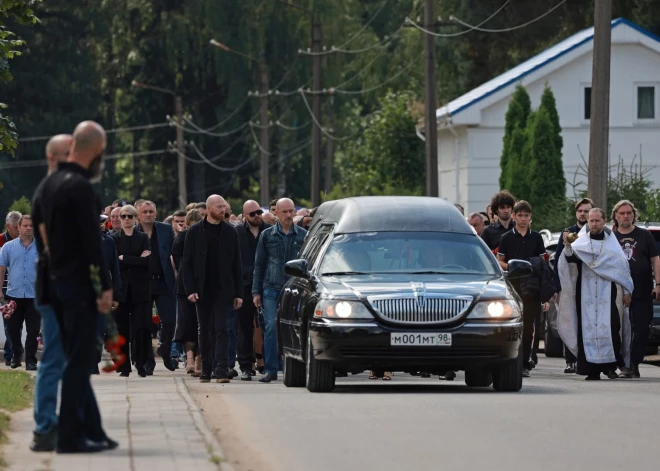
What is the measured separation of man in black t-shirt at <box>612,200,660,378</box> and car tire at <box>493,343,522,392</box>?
145 inches

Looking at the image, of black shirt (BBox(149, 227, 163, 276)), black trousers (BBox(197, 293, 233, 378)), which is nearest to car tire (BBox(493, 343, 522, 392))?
black trousers (BBox(197, 293, 233, 378))

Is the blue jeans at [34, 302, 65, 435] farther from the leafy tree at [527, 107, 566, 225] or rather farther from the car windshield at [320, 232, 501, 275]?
the leafy tree at [527, 107, 566, 225]

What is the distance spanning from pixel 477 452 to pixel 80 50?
62636mm

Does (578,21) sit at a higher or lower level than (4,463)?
higher

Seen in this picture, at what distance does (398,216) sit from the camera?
642 inches

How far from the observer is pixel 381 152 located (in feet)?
210

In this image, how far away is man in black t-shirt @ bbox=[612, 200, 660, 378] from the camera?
18.8 meters

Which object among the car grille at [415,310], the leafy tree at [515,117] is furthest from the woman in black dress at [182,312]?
the leafy tree at [515,117]

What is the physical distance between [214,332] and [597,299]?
3926 mm

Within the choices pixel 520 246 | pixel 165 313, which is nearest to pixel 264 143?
Result: pixel 165 313

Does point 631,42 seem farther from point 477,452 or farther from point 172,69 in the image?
point 477,452

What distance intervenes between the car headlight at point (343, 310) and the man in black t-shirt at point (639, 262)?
4.96 m

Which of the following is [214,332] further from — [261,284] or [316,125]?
[316,125]

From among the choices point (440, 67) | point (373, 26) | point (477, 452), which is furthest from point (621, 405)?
point (373, 26)
